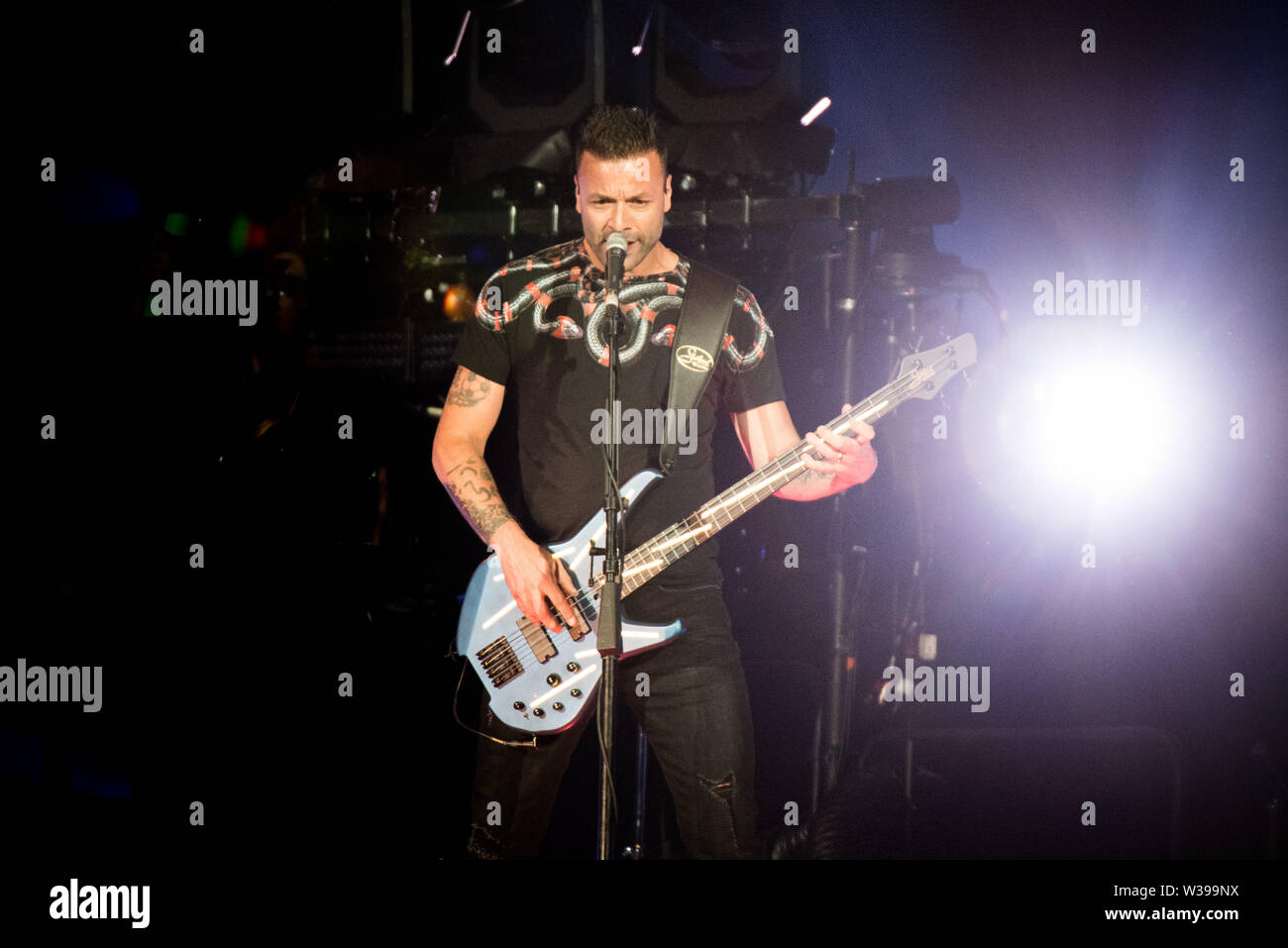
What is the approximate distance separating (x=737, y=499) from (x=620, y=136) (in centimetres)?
111

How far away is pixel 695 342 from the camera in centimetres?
333

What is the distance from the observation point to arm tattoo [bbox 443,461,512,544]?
3.21 meters

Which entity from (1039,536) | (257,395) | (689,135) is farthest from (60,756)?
(1039,536)

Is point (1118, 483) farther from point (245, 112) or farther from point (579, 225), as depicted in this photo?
point (245, 112)

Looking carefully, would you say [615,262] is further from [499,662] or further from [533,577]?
[499,662]

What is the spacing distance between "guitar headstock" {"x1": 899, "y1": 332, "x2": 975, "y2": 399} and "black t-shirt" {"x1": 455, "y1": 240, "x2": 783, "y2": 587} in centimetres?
39

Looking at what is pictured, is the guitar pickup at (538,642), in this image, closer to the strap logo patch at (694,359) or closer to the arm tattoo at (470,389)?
the arm tattoo at (470,389)

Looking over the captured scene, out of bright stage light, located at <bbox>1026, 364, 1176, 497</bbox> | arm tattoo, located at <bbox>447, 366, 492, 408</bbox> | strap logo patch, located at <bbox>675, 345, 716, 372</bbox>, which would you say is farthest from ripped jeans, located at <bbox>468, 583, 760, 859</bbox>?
bright stage light, located at <bbox>1026, 364, 1176, 497</bbox>

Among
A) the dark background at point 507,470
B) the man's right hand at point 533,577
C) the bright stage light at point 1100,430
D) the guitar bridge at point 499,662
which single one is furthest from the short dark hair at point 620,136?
the bright stage light at point 1100,430

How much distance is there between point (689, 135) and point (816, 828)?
2.32 meters

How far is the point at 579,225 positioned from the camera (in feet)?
12.8

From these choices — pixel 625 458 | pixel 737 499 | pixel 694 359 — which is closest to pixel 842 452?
pixel 737 499

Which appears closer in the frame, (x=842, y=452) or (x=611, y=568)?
(x=611, y=568)

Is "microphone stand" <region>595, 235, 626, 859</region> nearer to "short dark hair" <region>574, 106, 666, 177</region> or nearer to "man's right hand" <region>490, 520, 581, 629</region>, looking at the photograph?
"man's right hand" <region>490, 520, 581, 629</region>
